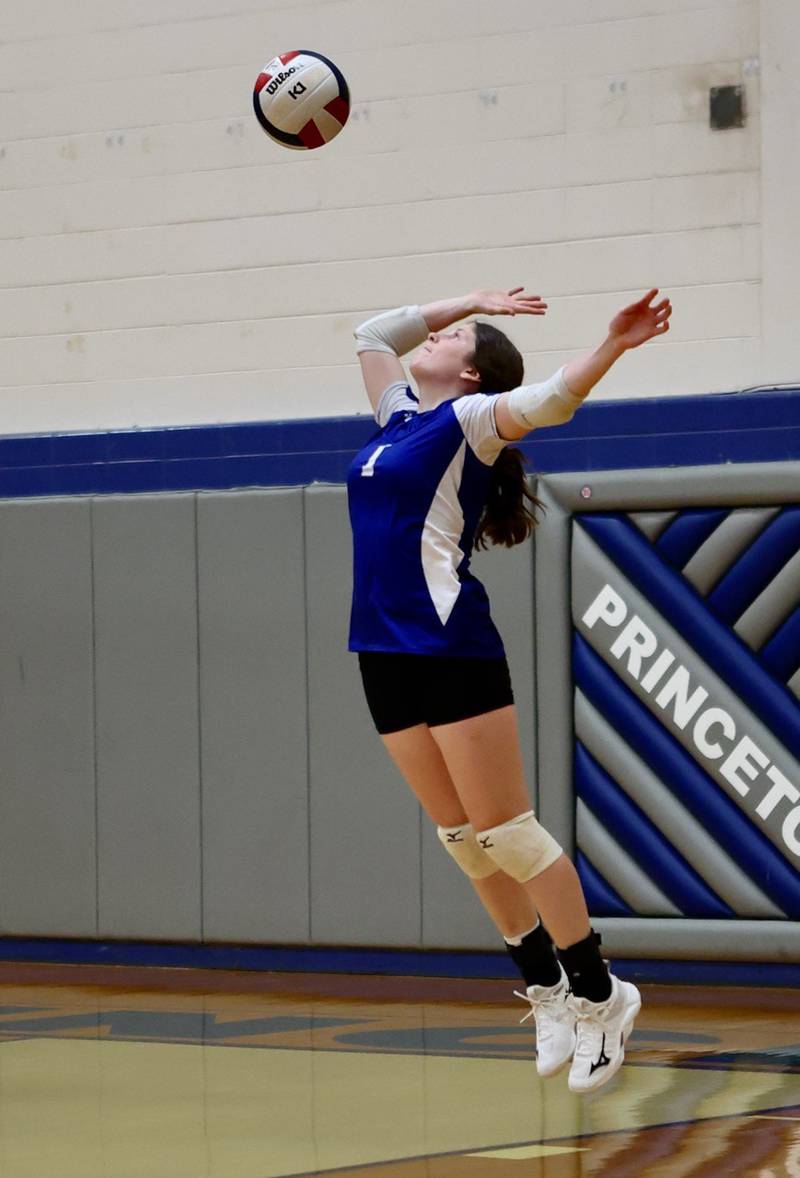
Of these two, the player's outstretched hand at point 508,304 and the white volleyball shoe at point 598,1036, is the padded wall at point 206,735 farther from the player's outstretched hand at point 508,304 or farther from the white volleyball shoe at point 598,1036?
the white volleyball shoe at point 598,1036

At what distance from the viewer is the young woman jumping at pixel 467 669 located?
11.9ft

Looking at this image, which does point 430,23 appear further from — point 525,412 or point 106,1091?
point 106,1091

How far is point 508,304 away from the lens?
3.87 meters

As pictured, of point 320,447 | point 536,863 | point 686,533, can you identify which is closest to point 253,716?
point 320,447

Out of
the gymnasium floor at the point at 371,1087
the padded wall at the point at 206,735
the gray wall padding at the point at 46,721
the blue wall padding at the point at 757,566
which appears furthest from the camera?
the gray wall padding at the point at 46,721

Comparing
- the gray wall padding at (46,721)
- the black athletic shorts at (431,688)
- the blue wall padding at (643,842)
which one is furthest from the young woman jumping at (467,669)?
the gray wall padding at (46,721)

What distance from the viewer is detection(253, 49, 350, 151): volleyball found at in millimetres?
4746

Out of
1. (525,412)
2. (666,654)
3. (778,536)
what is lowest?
(666,654)

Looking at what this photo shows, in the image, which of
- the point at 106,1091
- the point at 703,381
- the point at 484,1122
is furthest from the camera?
the point at 703,381

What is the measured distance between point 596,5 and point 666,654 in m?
2.30

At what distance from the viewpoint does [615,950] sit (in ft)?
18.4

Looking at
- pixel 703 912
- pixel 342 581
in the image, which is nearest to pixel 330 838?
pixel 342 581

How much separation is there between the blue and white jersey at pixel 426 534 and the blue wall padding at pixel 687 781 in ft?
6.54

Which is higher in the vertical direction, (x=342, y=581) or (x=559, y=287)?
(x=559, y=287)
